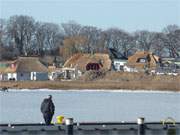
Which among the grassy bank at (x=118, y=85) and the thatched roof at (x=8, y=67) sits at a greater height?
the thatched roof at (x=8, y=67)

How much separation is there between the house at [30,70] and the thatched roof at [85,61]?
5.83 m

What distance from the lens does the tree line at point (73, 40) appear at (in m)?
103

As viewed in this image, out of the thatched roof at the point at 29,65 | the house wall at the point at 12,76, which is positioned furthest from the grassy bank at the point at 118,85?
the thatched roof at the point at 29,65

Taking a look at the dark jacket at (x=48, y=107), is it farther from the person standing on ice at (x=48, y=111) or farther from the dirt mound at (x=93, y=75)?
Result: the dirt mound at (x=93, y=75)

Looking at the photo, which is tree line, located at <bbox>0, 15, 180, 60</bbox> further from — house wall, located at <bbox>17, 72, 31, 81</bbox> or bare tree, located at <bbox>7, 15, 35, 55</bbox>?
house wall, located at <bbox>17, 72, 31, 81</bbox>

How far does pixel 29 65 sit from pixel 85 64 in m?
9.40

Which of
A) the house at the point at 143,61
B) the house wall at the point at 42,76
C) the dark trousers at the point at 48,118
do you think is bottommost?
the dark trousers at the point at 48,118

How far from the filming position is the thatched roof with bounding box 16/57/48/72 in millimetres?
89544

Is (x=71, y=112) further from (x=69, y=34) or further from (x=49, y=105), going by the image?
(x=69, y=34)

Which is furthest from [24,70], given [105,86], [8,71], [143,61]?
[105,86]

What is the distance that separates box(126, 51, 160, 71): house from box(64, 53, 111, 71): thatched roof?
414 centimetres

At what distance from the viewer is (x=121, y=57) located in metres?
108

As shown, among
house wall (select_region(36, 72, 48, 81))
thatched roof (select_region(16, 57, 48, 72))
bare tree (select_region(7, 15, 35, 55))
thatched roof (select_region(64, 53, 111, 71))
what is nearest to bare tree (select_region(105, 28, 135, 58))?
thatched roof (select_region(64, 53, 111, 71))

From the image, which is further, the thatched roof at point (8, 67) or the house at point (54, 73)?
the house at point (54, 73)
